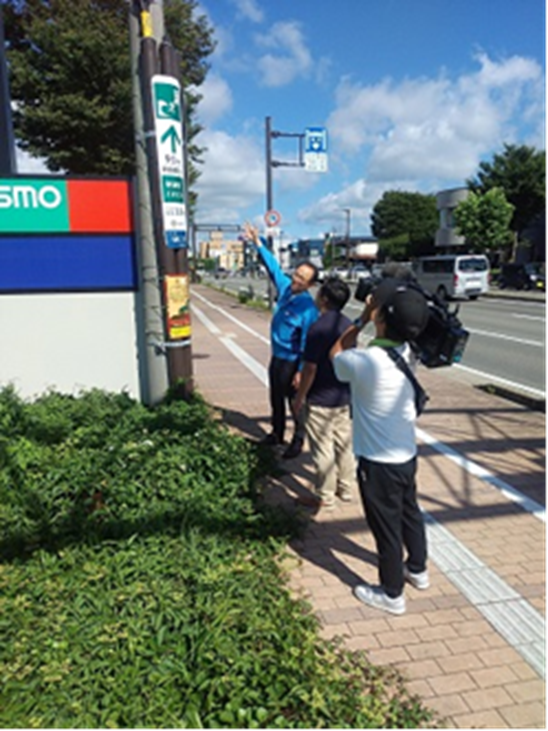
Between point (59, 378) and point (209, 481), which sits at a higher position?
point (59, 378)

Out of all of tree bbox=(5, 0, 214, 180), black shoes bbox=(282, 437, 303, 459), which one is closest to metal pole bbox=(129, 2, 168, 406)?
black shoes bbox=(282, 437, 303, 459)

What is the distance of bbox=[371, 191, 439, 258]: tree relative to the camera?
229 feet

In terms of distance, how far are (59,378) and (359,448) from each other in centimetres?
375

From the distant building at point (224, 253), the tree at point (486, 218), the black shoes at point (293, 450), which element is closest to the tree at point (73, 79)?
the black shoes at point (293, 450)

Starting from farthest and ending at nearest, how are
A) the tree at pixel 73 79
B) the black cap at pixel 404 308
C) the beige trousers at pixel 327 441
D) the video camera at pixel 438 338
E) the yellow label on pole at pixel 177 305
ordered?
the tree at pixel 73 79, the yellow label on pole at pixel 177 305, the beige trousers at pixel 327 441, the video camera at pixel 438 338, the black cap at pixel 404 308

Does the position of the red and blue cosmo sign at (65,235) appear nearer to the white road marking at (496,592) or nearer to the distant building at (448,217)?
the white road marking at (496,592)

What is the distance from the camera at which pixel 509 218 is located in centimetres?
3753

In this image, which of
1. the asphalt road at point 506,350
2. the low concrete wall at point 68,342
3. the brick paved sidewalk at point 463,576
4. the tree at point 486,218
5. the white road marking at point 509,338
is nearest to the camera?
the brick paved sidewalk at point 463,576

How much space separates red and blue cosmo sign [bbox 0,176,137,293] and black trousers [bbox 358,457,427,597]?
3636 millimetres

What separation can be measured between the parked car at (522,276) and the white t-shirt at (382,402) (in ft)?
95.9

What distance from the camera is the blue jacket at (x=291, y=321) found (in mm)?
4285

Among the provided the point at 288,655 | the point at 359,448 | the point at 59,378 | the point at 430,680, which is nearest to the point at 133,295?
the point at 59,378

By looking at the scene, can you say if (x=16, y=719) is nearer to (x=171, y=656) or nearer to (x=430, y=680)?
(x=171, y=656)

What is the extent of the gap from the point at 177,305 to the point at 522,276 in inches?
1153
